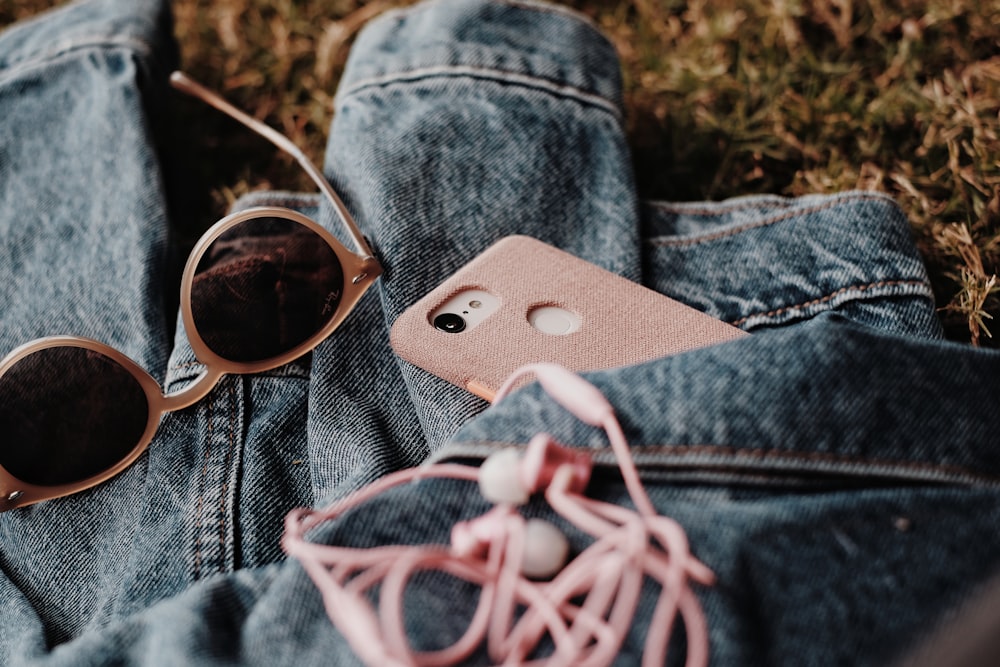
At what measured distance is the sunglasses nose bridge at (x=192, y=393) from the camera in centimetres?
93

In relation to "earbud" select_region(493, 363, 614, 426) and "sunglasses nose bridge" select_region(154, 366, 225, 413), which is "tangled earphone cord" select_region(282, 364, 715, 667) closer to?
"earbud" select_region(493, 363, 614, 426)

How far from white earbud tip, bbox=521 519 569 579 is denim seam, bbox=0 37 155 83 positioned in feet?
3.18

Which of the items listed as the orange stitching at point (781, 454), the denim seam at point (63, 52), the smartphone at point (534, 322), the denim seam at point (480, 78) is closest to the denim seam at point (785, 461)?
the orange stitching at point (781, 454)

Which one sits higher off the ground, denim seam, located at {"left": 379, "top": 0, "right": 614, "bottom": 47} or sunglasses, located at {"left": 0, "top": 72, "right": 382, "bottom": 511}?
denim seam, located at {"left": 379, "top": 0, "right": 614, "bottom": 47}

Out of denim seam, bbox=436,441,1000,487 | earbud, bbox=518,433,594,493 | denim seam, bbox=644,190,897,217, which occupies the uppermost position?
earbud, bbox=518,433,594,493

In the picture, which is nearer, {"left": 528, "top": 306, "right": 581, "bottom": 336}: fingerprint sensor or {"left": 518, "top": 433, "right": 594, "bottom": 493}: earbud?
{"left": 518, "top": 433, "right": 594, "bottom": 493}: earbud

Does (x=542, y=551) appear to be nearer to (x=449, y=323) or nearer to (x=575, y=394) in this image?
(x=575, y=394)

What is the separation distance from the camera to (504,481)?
64cm

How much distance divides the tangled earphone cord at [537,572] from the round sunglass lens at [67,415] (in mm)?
354

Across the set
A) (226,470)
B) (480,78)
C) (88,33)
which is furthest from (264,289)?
(88,33)

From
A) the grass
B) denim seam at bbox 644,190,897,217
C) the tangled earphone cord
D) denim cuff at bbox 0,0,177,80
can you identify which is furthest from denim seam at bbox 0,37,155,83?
the tangled earphone cord

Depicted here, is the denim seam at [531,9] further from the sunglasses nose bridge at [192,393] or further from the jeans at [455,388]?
the sunglasses nose bridge at [192,393]

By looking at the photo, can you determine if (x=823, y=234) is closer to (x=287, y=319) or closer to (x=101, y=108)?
(x=287, y=319)

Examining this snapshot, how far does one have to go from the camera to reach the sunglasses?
0.88 m
